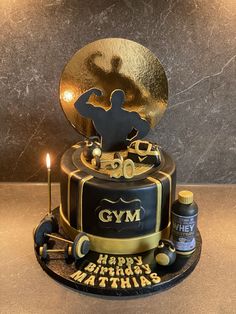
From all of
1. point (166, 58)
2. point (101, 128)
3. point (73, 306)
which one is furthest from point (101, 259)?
point (166, 58)

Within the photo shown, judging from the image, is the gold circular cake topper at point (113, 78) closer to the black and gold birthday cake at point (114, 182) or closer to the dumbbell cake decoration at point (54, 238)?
the black and gold birthday cake at point (114, 182)

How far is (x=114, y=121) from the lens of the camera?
3.60 ft

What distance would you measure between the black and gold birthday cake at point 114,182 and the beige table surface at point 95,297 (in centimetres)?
3

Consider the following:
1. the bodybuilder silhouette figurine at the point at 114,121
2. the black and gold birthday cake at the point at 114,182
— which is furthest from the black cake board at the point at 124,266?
the bodybuilder silhouette figurine at the point at 114,121

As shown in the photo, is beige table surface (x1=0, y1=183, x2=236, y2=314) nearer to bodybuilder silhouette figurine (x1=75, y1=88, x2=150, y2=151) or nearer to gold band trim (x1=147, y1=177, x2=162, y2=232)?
gold band trim (x1=147, y1=177, x2=162, y2=232)

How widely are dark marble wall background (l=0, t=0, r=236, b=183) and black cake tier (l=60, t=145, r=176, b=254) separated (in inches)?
10.6

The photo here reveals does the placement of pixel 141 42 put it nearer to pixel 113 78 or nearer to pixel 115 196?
pixel 113 78

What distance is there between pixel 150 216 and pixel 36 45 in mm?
533

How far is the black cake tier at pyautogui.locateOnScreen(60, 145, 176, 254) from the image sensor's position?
1014mm

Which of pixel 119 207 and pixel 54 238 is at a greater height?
pixel 119 207

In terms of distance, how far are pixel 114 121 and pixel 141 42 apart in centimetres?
26

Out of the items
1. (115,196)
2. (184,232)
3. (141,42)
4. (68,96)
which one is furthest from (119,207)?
(141,42)

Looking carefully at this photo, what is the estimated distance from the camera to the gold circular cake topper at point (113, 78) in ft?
3.78

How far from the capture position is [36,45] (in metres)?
1.23
